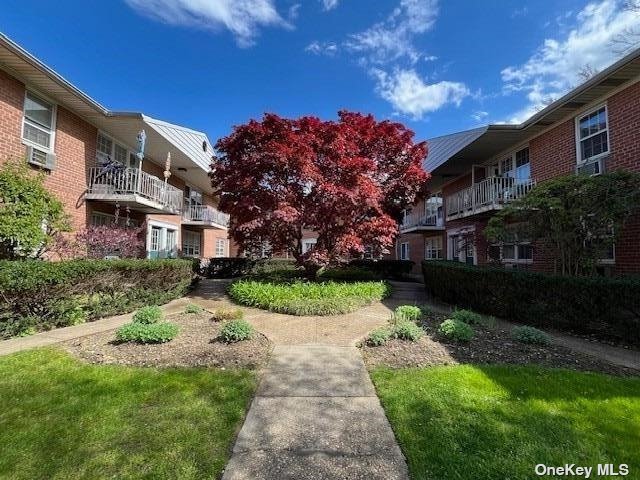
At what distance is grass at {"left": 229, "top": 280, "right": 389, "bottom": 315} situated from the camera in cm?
867

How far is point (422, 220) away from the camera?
21.3m

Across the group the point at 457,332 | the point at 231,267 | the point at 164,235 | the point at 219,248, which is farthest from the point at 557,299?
the point at 219,248

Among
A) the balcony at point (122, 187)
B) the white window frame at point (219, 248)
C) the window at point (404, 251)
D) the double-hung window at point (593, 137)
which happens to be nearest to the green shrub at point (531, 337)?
the double-hung window at point (593, 137)

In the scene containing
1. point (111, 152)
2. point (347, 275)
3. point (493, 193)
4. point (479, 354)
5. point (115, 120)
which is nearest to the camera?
point (479, 354)

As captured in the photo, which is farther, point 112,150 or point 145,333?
point 112,150

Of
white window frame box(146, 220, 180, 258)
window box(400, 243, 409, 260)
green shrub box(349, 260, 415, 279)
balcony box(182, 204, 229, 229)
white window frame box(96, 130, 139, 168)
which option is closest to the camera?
white window frame box(96, 130, 139, 168)

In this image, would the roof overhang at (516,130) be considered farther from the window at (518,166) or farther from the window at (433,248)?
the window at (433,248)

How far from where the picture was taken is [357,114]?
11.6 meters

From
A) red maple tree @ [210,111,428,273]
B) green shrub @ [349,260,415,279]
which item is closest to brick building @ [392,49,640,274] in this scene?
green shrub @ [349,260,415,279]

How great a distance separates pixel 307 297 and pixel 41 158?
336 inches

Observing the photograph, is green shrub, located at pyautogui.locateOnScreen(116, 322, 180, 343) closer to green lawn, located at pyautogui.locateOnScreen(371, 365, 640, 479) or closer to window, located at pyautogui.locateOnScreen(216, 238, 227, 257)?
green lawn, located at pyautogui.locateOnScreen(371, 365, 640, 479)

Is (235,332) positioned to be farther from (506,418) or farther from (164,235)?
(164,235)

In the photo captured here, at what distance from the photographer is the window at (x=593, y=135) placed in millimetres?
9555

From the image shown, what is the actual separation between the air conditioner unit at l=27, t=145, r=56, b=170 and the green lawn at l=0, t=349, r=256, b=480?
6870mm
